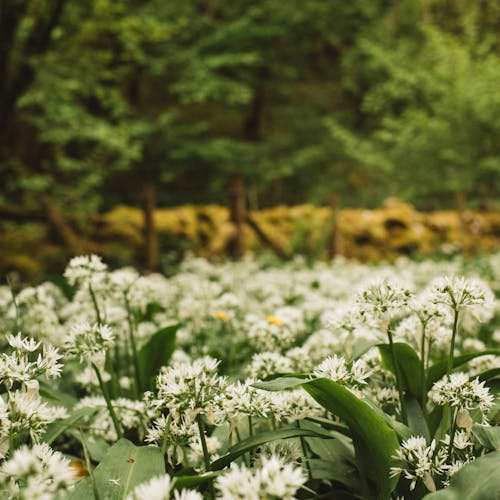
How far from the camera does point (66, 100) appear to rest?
636 cm

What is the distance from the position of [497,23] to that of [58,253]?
56.5 ft

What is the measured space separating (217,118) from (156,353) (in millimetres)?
10966

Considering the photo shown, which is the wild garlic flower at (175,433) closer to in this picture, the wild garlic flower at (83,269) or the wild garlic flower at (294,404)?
the wild garlic flower at (294,404)

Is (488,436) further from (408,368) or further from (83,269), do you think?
(83,269)

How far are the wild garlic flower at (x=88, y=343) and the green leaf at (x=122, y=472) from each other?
28cm

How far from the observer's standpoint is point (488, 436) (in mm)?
1424

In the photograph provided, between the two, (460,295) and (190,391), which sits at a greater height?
(460,295)

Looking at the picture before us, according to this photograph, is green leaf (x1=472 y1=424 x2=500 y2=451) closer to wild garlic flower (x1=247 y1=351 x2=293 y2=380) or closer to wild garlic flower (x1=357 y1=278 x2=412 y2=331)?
wild garlic flower (x1=357 y1=278 x2=412 y2=331)

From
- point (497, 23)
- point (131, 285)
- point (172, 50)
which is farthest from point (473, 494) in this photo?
point (497, 23)

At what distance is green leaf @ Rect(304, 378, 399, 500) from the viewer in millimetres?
1302

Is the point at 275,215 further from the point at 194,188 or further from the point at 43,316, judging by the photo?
the point at 43,316

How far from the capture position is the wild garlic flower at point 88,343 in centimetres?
152

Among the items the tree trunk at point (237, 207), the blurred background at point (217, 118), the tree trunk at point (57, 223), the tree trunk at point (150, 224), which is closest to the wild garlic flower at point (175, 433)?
the blurred background at point (217, 118)

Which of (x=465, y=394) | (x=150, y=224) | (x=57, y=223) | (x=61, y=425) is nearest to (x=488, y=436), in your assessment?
(x=465, y=394)
